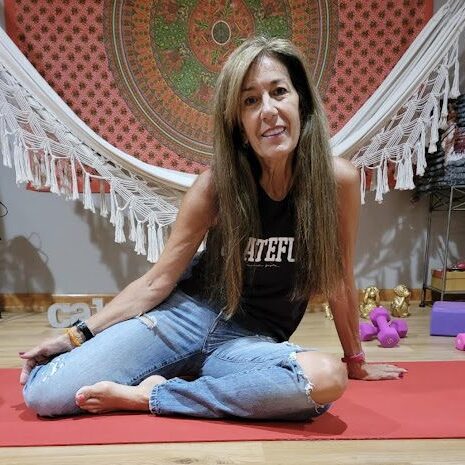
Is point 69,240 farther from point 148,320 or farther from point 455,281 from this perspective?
point 455,281

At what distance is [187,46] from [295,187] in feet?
3.87

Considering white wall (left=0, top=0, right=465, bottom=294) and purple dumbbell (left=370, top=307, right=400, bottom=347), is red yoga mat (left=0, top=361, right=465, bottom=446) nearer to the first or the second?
purple dumbbell (left=370, top=307, right=400, bottom=347)

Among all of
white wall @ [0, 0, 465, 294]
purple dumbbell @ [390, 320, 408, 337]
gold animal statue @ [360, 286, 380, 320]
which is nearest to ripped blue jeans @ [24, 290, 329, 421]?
purple dumbbell @ [390, 320, 408, 337]

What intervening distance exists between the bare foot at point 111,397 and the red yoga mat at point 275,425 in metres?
0.02

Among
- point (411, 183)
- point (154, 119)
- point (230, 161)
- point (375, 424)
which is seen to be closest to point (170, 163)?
point (154, 119)

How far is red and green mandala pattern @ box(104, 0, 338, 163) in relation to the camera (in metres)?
1.96

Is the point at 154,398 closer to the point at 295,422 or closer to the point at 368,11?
the point at 295,422

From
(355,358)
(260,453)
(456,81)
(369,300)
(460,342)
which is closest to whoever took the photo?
(260,453)

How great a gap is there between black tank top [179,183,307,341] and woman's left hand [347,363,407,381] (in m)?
0.20

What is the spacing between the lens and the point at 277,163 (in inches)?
40.3

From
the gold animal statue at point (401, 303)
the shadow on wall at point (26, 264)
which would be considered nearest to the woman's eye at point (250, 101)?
the gold animal statue at point (401, 303)

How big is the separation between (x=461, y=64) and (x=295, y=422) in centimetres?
170

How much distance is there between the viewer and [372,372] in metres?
1.19

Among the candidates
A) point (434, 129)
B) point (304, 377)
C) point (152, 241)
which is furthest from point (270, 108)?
point (434, 129)
